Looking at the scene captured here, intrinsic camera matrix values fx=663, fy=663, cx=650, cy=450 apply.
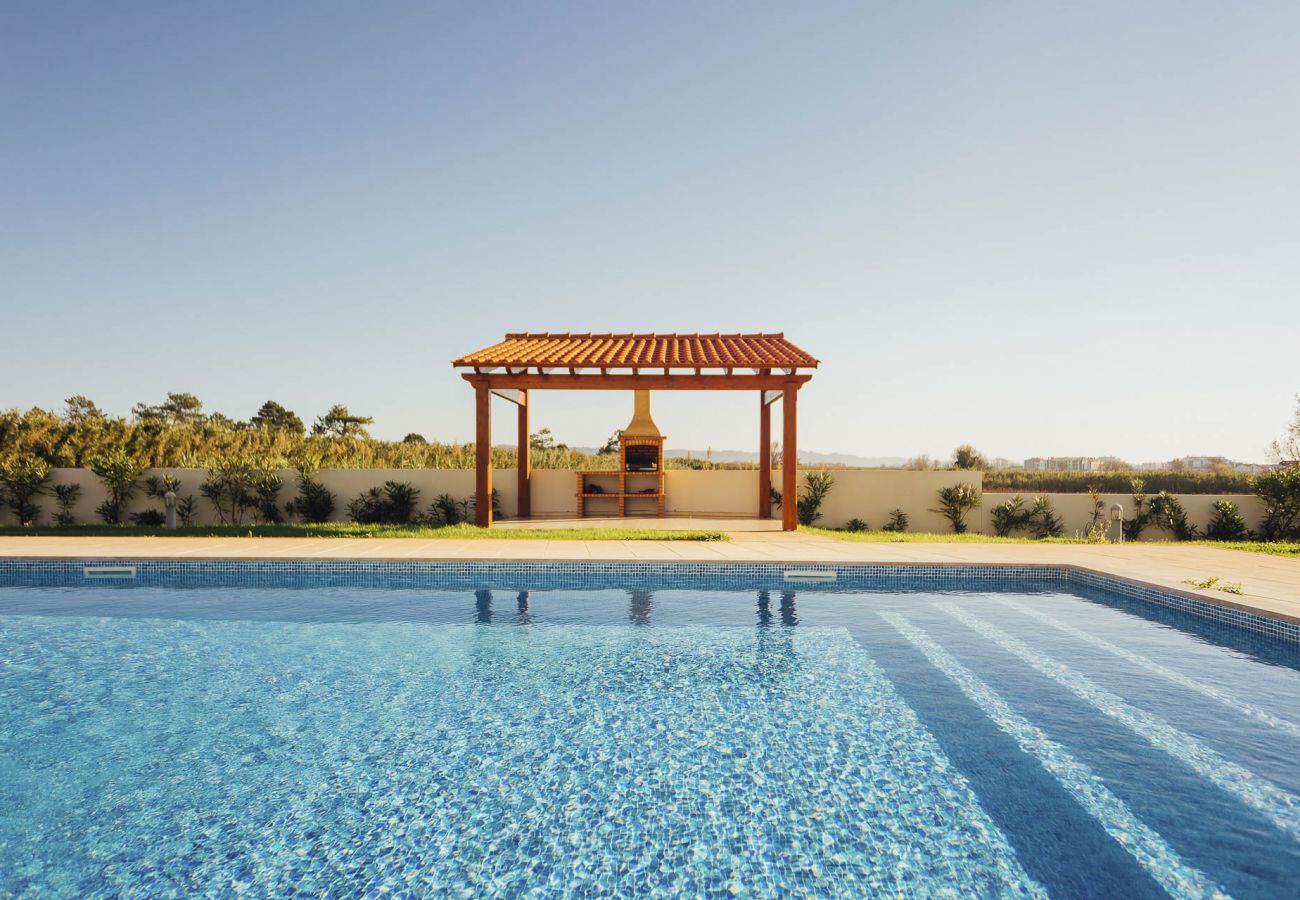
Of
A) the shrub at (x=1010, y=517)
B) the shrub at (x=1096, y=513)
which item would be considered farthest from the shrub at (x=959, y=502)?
the shrub at (x=1096, y=513)

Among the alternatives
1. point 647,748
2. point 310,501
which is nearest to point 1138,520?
point 647,748

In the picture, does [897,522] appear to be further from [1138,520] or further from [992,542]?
[1138,520]

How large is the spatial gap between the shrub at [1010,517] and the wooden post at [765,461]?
4306mm

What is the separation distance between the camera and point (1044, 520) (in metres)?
12.7

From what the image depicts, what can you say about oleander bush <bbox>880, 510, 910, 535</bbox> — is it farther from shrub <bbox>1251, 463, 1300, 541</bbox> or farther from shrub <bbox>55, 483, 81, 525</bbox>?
shrub <bbox>55, 483, 81, 525</bbox>

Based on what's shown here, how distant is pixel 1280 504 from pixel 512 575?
13813 millimetres

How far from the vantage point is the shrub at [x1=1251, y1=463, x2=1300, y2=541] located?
11906 millimetres

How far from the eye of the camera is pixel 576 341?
12758 millimetres

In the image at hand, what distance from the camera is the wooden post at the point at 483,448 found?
35.3ft

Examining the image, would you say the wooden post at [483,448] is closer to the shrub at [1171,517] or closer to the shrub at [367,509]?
the shrub at [367,509]

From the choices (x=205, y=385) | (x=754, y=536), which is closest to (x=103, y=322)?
(x=205, y=385)

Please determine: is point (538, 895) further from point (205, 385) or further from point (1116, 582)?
point (205, 385)

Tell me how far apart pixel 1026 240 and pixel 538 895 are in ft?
53.0

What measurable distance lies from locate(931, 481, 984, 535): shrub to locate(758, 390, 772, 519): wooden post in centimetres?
336
